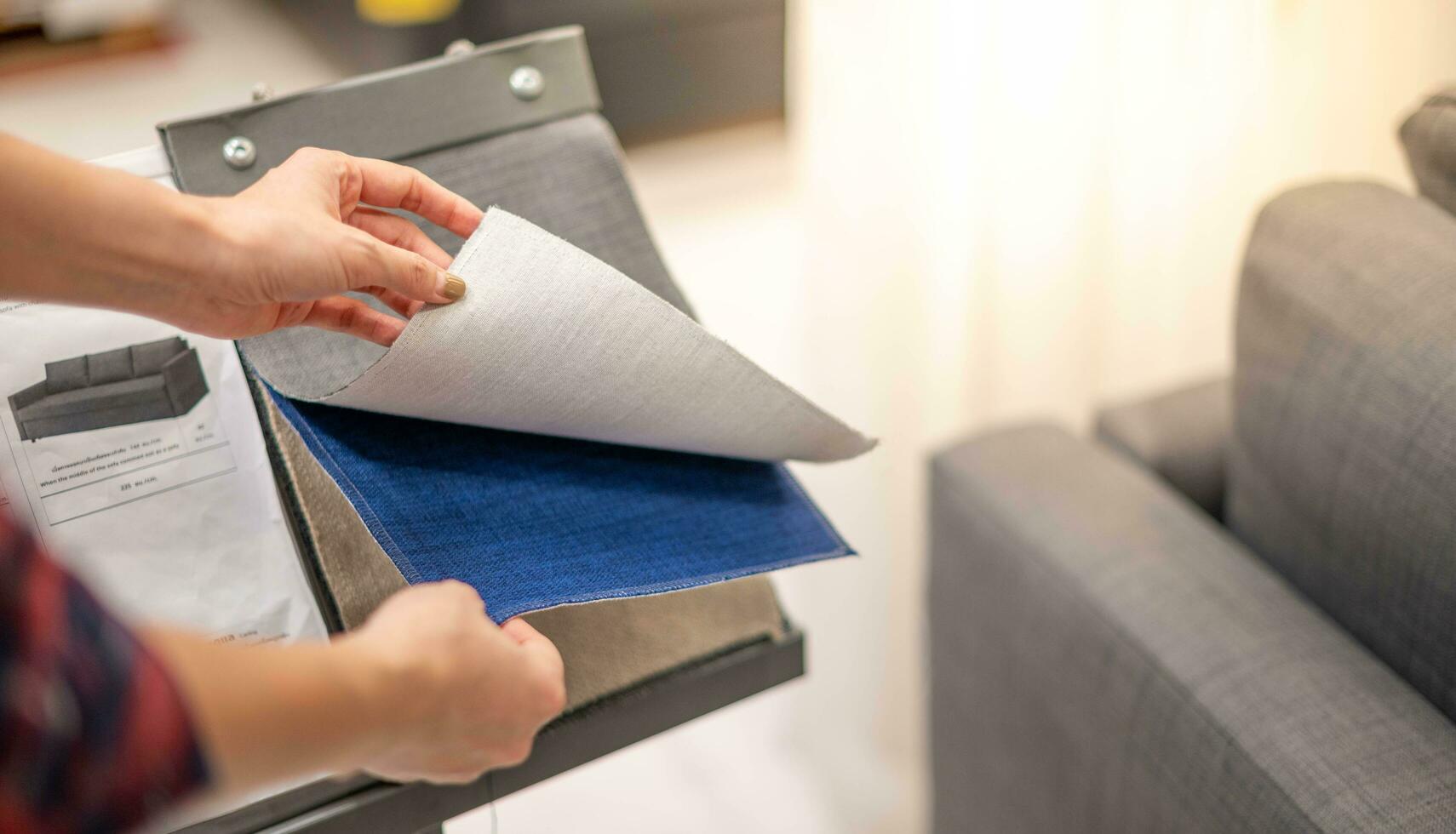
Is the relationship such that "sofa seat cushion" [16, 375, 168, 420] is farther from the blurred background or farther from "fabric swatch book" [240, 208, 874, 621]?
the blurred background

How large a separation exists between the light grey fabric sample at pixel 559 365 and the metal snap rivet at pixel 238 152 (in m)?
0.12

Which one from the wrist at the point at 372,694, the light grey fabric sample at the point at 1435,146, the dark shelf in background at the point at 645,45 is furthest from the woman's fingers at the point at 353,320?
the dark shelf in background at the point at 645,45

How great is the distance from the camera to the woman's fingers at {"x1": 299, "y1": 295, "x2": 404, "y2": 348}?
59 centimetres

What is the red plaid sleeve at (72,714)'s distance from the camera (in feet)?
0.96

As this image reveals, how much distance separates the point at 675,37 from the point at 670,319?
2050 millimetres

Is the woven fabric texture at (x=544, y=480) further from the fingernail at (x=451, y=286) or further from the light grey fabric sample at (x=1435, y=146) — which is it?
the light grey fabric sample at (x=1435, y=146)

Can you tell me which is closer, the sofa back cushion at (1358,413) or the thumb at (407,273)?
the thumb at (407,273)

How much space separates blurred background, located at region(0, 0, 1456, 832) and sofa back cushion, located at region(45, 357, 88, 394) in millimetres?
651

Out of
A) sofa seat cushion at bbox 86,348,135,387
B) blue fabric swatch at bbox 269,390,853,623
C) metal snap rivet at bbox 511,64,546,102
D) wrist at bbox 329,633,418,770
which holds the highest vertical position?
metal snap rivet at bbox 511,64,546,102

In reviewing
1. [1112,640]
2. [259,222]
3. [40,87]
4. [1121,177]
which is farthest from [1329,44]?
[40,87]

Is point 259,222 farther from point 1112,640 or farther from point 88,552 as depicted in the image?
point 1112,640

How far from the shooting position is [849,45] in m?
1.22

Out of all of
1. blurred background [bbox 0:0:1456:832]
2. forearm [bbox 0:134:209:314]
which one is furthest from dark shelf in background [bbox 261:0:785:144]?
forearm [bbox 0:134:209:314]

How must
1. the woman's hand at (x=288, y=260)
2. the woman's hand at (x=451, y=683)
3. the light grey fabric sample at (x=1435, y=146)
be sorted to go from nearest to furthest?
the woman's hand at (x=451, y=683) < the woman's hand at (x=288, y=260) < the light grey fabric sample at (x=1435, y=146)
